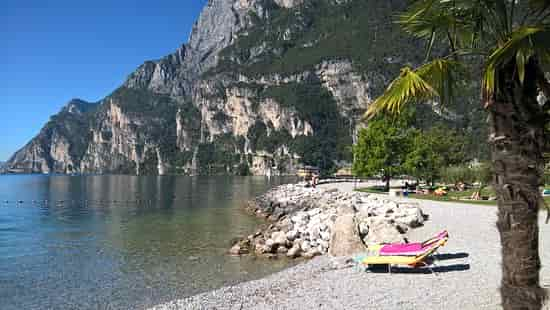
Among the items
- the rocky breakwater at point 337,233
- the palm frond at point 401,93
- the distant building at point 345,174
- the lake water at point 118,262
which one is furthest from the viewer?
the distant building at point 345,174

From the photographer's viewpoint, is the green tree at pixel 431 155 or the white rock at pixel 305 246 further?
the green tree at pixel 431 155

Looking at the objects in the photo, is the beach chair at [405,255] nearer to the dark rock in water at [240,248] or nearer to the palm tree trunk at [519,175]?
the palm tree trunk at [519,175]

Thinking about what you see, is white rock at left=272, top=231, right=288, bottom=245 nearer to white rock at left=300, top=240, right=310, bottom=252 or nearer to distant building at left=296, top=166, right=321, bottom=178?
white rock at left=300, top=240, right=310, bottom=252

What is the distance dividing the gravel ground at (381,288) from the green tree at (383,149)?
26837mm

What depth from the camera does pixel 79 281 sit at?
15.4m

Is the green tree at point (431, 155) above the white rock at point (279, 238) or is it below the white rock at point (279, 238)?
above

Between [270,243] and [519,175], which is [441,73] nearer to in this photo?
[519,175]

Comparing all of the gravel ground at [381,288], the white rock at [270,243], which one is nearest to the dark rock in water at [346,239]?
the gravel ground at [381,288]

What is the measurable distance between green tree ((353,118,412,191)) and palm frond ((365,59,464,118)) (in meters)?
36.7

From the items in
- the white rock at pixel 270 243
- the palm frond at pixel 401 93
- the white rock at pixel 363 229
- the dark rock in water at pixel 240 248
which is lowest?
the dark rock in water at pixel 240 248

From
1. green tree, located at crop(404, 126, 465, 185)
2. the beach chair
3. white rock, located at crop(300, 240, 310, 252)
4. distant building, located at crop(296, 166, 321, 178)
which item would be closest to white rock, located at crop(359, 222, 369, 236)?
white rock, located at crop(300, 240, 310, 252)

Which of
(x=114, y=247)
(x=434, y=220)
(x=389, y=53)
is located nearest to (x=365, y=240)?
(x=434, y=220)

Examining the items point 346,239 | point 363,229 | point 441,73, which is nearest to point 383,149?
point 363,229

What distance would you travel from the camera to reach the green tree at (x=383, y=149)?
4059cm
